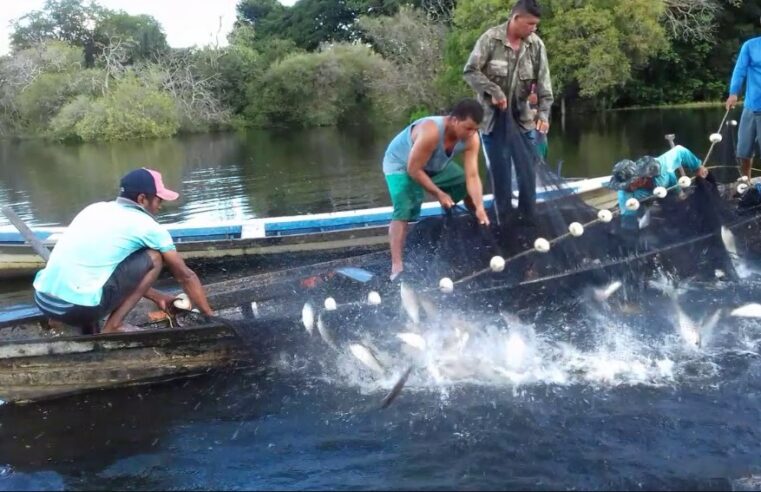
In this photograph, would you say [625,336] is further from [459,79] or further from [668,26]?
[668,26]

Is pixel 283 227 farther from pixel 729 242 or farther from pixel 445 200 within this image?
pixel 729 242

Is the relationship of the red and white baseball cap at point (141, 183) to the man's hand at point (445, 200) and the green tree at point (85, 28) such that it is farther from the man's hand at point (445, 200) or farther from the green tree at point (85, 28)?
the green tree at point (85, 28)

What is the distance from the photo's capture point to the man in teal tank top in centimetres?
646

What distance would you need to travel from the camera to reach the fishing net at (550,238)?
6.55 m

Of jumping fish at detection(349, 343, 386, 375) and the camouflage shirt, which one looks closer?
jumping fish at detection(349, 343, 386, 375)

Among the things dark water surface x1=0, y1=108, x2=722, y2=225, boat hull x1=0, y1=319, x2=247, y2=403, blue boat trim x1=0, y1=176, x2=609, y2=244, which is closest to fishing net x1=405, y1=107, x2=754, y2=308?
boat hull x1=0, y1=319, x2=247, y2=403

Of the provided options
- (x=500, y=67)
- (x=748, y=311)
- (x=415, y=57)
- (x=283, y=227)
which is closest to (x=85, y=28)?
(x=415, y=57)

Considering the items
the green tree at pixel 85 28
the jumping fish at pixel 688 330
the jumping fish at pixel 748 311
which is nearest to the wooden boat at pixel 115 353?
the jumping fish at pixel 688 330

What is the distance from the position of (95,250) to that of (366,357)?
250 cm

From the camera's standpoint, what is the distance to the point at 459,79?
124 feet

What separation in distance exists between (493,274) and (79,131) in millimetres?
43424

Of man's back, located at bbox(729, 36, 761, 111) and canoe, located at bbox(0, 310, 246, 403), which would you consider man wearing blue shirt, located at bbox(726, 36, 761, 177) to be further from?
canoe, located at bbox(0, 310, 246, 403)

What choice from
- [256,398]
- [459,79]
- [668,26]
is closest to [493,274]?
[256,398]

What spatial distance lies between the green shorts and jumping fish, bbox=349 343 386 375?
5.57 ft
